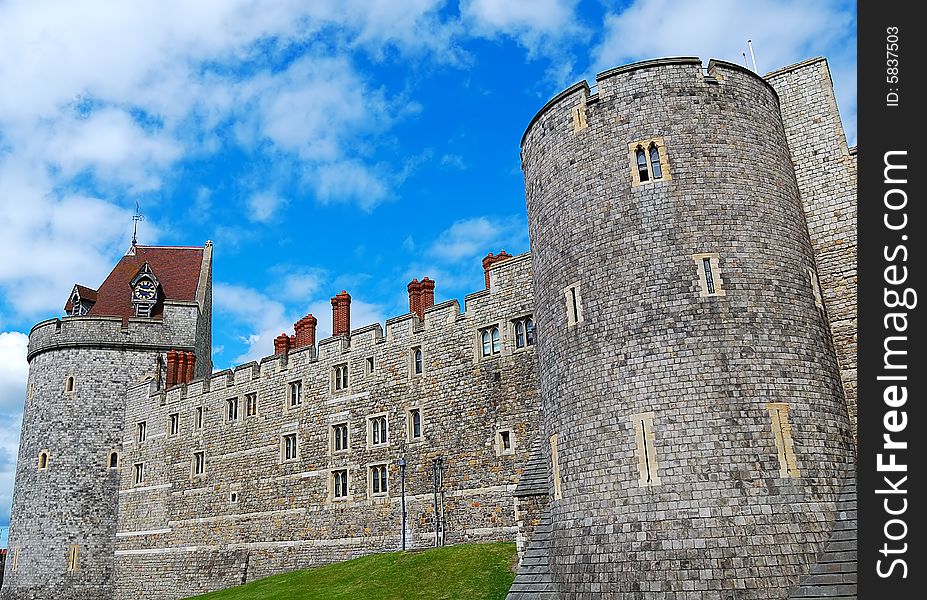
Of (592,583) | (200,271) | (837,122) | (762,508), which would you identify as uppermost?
(200,271)

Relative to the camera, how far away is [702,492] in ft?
45.0

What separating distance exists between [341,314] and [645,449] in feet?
68.0

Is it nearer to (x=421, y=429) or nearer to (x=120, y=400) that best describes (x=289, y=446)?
(x=421, y=429)

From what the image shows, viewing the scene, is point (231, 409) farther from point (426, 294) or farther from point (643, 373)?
point (643, 373)

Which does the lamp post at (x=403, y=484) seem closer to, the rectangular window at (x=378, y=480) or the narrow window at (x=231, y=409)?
the rectangular window at (x=378, y=480)

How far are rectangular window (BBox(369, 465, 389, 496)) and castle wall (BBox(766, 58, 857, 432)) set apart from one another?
17.7m

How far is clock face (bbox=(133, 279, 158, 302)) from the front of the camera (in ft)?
139

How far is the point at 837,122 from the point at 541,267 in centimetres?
868

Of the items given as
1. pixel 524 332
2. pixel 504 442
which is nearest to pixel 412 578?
pixel 504 442

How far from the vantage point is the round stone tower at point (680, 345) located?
13.6 meters

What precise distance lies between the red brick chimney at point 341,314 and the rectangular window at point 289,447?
202 inches

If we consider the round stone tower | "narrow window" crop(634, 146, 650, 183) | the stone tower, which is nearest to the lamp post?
the round stone tower

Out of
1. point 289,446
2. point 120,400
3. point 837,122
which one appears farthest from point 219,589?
point 837,122
